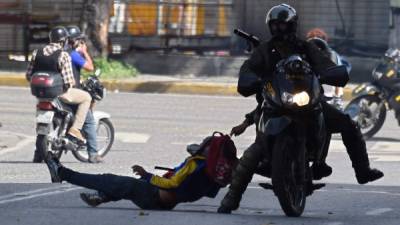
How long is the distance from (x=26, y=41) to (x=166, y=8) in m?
2.94

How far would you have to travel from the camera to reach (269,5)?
29.0 metres

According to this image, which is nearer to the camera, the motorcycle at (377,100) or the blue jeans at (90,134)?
the blue jeans at (90,134)

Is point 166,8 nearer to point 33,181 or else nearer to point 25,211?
point 33,181

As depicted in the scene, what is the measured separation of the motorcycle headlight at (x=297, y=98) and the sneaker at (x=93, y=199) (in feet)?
5.54

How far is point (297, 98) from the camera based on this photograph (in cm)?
1020

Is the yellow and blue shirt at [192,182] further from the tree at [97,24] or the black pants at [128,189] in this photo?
the tree at [97,24]

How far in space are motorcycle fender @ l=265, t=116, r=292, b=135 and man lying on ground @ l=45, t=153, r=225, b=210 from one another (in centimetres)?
71

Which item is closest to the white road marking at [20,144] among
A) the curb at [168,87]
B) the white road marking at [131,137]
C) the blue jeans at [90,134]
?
the white road marking at [131,137]

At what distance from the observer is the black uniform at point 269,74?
1052 cm

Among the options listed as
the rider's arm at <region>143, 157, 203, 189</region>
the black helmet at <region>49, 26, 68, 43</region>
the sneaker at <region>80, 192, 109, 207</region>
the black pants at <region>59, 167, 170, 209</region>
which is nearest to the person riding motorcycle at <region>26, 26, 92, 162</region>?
the black helmet at <region>49, 26, 68, 43</region>

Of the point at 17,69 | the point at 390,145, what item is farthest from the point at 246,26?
the point at 390,145

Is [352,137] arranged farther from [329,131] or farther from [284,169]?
[284,169]

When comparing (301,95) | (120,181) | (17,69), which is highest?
(301,95)

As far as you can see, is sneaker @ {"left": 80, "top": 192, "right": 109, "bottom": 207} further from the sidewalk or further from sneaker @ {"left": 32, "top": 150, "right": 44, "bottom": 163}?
the sidewalk
